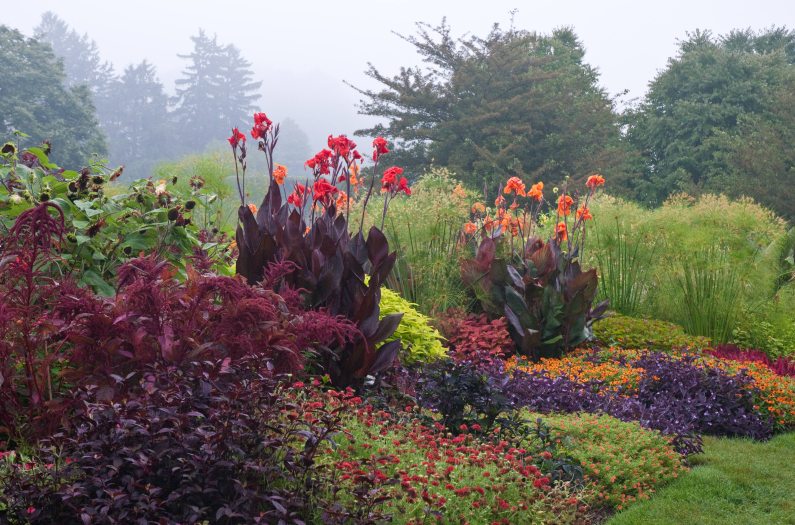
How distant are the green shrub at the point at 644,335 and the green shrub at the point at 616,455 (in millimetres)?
2519

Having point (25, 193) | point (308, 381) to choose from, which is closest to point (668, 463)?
point (308, 381)

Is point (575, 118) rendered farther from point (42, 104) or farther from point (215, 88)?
point (215, 88)

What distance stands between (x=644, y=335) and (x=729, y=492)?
9.90 ft

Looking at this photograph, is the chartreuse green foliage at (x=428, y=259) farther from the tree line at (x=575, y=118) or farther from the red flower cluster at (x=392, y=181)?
the tree line at (x=575, y=118)

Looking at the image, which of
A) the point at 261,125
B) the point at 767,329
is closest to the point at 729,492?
the point at 261,125

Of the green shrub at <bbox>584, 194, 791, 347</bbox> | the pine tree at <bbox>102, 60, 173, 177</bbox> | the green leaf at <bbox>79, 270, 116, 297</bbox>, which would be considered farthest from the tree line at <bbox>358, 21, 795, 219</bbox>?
the pine tree at <bbox>102, 60, 173, 177</bbox>

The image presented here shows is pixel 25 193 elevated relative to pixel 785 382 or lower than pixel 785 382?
elevated

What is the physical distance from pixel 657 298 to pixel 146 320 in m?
6.46

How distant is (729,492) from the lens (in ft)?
14.0

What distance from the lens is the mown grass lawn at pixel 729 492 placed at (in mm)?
3865

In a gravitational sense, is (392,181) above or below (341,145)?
below

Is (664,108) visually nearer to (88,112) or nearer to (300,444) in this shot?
(88,112)

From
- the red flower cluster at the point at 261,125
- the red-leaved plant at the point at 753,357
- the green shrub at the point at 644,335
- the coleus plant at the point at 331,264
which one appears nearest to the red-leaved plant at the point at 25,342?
the coleus plant at the point at 331,264

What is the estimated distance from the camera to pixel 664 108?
94.3 ft
